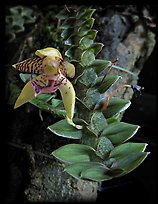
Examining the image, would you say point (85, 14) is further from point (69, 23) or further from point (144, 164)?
point (144, 164)

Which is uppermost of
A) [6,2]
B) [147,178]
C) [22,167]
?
[6,2]

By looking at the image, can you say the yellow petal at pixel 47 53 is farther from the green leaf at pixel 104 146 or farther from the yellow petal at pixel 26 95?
the green leaf at pixel 104 146

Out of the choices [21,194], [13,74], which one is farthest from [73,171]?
[13,74]

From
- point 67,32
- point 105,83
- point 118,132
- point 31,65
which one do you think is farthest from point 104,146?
point 67,32

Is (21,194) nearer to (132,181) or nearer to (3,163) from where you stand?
(3,163)

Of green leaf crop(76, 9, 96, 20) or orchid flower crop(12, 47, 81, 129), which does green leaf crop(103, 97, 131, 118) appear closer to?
orchid flower crop(12, 47, 81, 129)

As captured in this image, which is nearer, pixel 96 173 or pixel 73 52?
pixel 96 173
